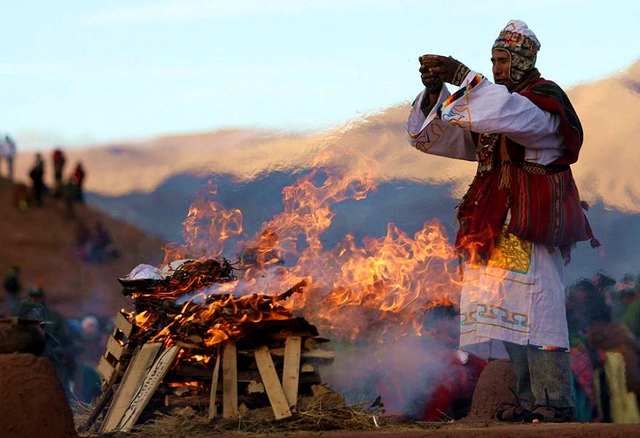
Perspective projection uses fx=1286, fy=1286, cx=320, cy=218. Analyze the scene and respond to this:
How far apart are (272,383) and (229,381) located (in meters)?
0.30

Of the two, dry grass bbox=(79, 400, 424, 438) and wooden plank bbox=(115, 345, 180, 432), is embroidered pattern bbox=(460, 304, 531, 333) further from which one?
wooden plank bbox=(115, 345, 180, 432)

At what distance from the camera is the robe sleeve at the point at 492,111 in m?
8.70

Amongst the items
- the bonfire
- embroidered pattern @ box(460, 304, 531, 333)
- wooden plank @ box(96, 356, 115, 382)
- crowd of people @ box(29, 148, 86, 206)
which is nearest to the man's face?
the bonfire

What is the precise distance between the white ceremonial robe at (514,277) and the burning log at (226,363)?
4.03ft

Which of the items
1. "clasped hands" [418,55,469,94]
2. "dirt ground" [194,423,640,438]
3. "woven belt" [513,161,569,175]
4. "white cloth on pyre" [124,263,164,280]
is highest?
"clasped hands" [418,55,469,94]

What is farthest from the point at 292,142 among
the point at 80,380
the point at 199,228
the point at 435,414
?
the point at 80,380

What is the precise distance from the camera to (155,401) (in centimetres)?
868

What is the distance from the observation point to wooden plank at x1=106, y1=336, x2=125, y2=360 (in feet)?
30.9

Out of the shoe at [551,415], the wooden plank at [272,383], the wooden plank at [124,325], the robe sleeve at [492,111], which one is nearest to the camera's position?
the wooden plank at [272,383]

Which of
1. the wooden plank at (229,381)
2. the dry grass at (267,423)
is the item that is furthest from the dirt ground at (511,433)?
the wooden plank at (229,381)

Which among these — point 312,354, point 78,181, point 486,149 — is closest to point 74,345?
point 78,181

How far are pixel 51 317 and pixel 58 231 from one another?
46.8ft

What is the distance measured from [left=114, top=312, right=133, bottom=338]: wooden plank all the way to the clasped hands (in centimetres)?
281

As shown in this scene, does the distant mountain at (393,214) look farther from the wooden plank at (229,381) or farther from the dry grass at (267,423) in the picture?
the dry grass at (267,423)
